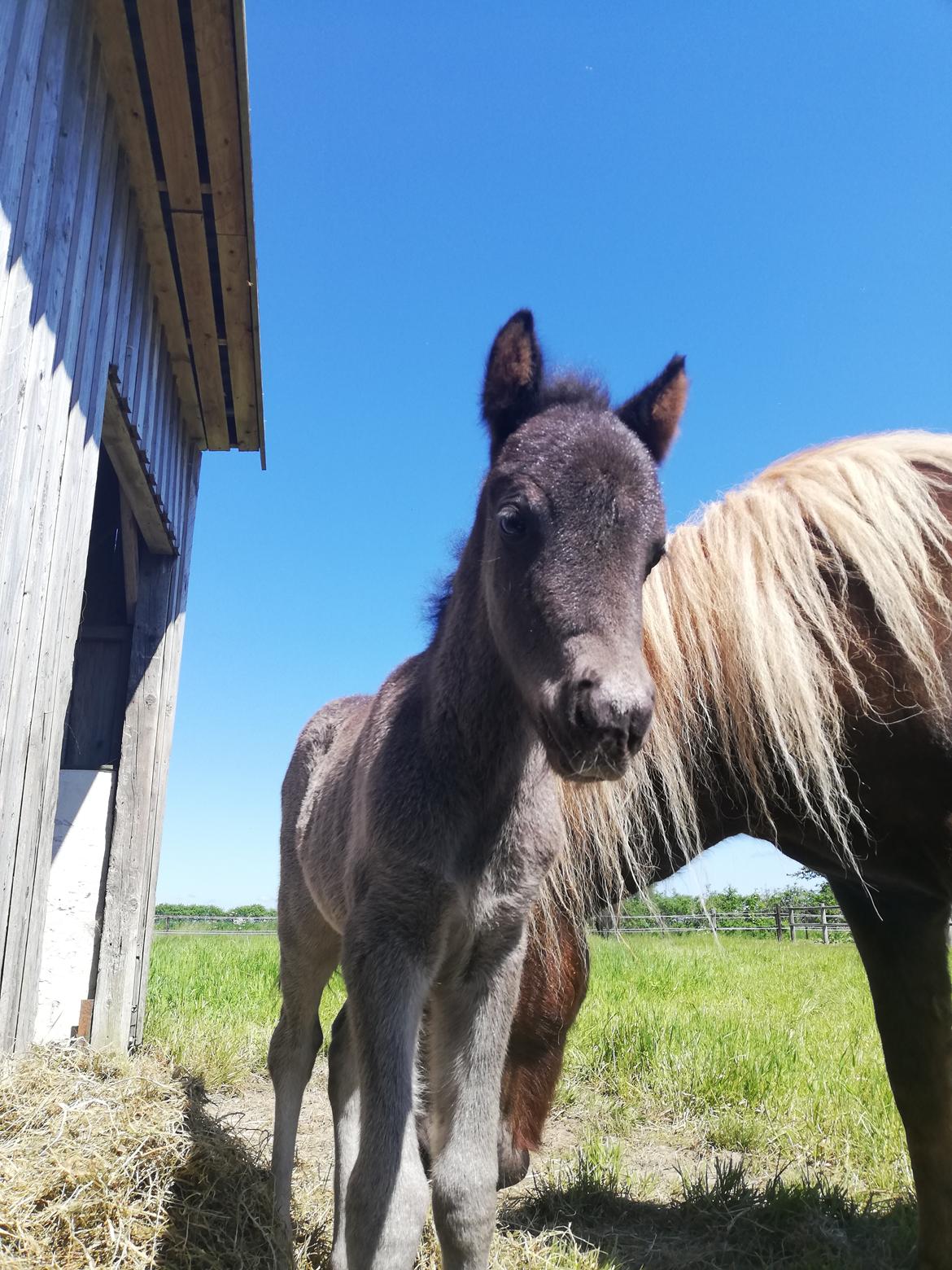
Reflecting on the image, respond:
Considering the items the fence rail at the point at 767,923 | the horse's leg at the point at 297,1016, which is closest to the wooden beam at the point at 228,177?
the horse's leg at the point at 297,1016

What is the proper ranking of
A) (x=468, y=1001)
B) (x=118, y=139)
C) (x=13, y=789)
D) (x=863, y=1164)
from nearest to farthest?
(x=468, y=1001)
(x=13, y=789)
(x=863, y=1164)
(x=118, y=139)

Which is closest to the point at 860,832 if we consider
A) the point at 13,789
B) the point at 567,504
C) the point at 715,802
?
the point at 715,802

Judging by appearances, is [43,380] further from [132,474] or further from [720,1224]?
[720,1224]

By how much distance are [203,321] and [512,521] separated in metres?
4.45

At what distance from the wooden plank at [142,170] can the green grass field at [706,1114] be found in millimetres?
4388

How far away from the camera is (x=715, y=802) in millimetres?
2988

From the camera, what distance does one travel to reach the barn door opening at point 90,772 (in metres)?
5.76

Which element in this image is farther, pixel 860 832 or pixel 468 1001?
pixel 860 832

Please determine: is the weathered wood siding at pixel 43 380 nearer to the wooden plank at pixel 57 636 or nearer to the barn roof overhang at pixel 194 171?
the wooden plank at pixel 57 636

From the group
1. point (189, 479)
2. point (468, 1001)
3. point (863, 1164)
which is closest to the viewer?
point (468, 1001)

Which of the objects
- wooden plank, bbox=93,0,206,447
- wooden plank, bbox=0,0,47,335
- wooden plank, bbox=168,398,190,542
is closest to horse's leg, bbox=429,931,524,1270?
wooden plank, bbox=0,0,47,335

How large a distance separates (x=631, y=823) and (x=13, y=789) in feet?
7.61

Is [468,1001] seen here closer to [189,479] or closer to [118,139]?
[118,139]

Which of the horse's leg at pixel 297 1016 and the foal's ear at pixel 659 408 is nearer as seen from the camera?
the foal's ear at pixel 659 408
